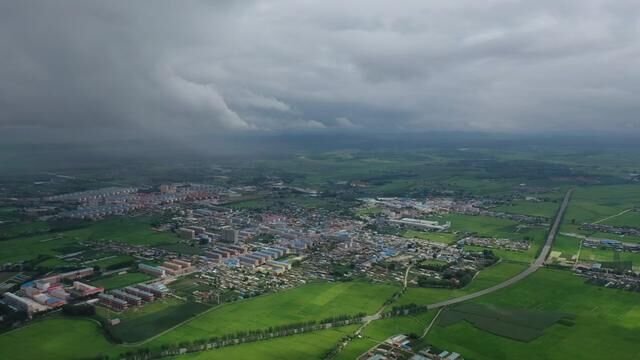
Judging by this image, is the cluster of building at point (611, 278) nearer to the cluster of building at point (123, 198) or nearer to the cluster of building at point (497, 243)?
the cluster of building at point (497, 243)

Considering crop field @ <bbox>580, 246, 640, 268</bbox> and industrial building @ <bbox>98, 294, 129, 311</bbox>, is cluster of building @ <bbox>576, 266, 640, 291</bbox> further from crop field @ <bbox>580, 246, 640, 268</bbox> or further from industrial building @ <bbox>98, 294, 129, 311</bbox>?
industrial building @ <bbox>98, 294, 129, 311</bbox>

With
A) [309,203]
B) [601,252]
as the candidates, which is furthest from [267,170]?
[601,252]

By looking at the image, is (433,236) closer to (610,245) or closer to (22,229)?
(610,245)

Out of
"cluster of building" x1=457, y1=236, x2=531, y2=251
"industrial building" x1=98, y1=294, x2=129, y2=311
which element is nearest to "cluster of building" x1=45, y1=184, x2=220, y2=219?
"industrial building" x1=98, y1=294, x2=129, y2=311

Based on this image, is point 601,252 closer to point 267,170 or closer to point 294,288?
point 294,288

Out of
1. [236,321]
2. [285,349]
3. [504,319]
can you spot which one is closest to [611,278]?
[504,319]

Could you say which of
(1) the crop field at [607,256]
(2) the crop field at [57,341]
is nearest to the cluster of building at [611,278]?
(1) the crop field at [607,256]
